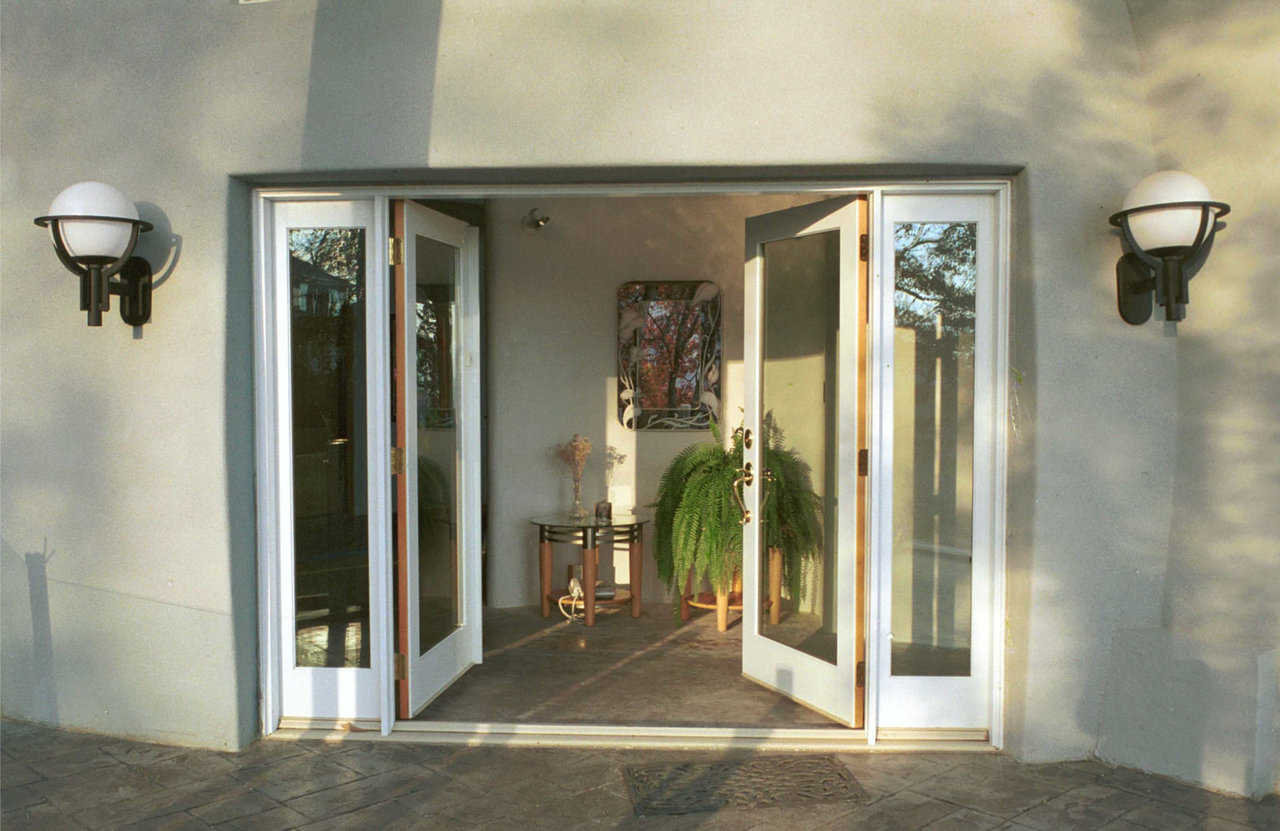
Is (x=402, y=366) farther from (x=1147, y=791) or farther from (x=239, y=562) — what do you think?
(x=1147, y=791)

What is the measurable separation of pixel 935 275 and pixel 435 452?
2383mm

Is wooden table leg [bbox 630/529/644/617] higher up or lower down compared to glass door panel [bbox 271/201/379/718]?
lower down

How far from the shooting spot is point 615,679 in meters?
4.75

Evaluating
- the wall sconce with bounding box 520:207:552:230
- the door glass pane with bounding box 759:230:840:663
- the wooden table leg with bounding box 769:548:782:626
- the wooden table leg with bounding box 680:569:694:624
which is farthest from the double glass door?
the wall sconce with bounding box 520:207:552:230

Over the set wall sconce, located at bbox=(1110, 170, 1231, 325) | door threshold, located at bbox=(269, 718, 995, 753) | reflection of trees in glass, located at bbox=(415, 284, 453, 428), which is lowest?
door threshold, located at bbox=(269, 718, 995, 753)

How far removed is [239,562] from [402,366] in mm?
1043

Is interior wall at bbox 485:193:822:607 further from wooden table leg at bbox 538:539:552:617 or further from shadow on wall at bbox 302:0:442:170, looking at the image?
shadow on wall at bbox 302:0:442:170

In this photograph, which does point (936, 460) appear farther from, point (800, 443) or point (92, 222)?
point (92, 222)

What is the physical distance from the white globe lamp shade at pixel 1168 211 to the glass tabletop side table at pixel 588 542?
344cm

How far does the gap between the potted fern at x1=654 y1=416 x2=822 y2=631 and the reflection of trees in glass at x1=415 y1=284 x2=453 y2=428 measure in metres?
1.56

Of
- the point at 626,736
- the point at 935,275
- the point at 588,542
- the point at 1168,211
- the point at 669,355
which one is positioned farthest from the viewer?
the point at 669,355

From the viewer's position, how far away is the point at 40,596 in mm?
4008

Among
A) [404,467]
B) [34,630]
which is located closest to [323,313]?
[404,467]

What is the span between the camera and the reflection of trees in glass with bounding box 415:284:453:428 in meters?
4.26
